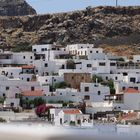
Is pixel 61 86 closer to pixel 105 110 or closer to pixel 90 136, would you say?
pixel 105 110

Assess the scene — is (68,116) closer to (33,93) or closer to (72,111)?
(72,111)

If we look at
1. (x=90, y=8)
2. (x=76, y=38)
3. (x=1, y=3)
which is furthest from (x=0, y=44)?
(x=1, y=3)

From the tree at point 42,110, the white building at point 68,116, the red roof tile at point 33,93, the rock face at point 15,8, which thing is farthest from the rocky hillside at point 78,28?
the white building at point 68,116

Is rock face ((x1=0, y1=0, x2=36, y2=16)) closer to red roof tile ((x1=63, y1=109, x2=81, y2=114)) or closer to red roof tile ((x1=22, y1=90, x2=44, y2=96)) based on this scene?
red roof tile ((x1=22, y1=90, x2=44, y2=96))

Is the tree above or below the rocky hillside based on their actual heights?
below

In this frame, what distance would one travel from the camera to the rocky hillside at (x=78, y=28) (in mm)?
36969

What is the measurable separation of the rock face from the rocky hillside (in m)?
9.55

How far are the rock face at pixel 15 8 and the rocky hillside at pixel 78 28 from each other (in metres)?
9.55

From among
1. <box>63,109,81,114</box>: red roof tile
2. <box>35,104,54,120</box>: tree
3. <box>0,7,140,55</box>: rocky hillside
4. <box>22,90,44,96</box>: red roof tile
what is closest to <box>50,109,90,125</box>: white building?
<box>63,109,81,114</box>: red roof tile

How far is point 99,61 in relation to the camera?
2570 centimetres

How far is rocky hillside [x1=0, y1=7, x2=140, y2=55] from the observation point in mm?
36969

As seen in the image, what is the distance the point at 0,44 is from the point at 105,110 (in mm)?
16726

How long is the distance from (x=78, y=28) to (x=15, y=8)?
15.3 m

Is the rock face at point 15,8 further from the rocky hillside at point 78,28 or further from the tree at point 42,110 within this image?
the tree at point 42,110
